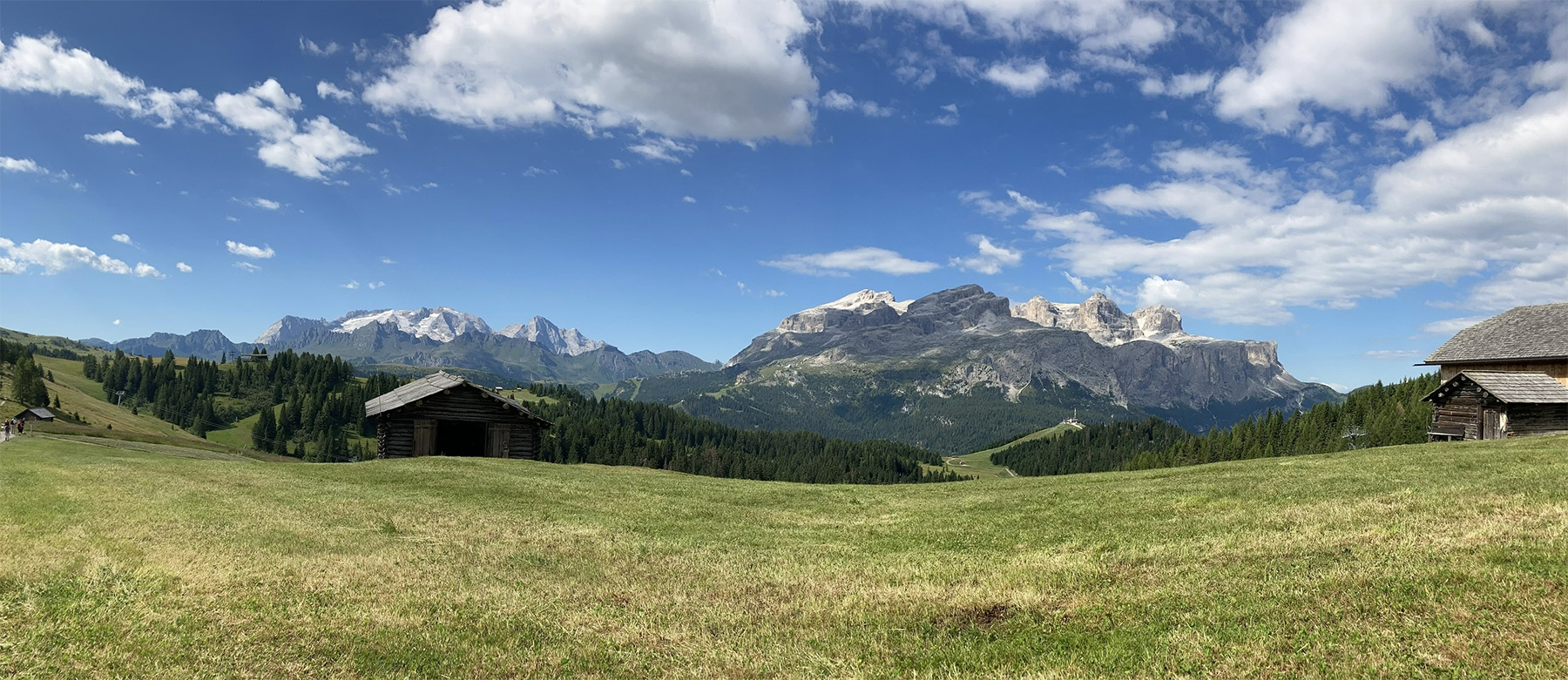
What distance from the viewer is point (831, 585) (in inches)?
559

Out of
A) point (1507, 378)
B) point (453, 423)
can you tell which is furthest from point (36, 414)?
point (1507, 378)

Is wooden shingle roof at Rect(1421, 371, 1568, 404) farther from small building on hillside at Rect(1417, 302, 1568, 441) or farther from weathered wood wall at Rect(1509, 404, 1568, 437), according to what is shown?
weathered wood wall at Rect(1509, 404, 1568, 437)

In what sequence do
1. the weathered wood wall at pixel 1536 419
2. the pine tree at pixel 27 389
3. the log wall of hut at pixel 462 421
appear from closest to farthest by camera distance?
the weathered wood wall at pixel 1536 419 → the log wall of hut at pixel 462 421 → the pine tree at pixel 27 389

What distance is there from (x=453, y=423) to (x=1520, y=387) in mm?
77813

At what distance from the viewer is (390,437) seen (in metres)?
56.2

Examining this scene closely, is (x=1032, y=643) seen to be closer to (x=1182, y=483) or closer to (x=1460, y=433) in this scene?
(x=1182, y=483)

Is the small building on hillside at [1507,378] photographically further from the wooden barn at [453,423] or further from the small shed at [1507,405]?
the wooden barn at [453,423]

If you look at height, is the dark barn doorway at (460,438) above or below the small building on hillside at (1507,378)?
below

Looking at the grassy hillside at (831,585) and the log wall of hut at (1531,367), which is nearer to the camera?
the grassy hillside at (831,585)

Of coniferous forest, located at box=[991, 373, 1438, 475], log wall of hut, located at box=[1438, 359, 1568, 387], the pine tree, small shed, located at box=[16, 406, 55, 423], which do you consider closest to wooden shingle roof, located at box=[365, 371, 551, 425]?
small shed, located at box=[16, 406, 55, 423]

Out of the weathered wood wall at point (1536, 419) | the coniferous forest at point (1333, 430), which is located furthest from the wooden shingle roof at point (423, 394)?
the coniferous forest at point (1333, 430)

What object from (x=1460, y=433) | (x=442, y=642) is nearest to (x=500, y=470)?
(x=442, y=642)

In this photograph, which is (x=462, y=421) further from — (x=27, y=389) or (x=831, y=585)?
(x=27, y=389)

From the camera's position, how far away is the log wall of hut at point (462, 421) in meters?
56.4
